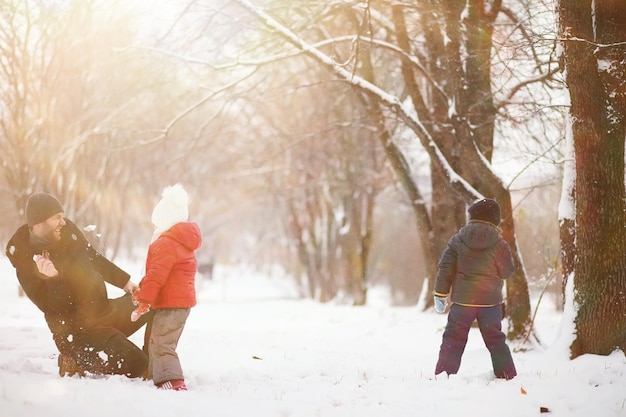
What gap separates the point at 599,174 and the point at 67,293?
506cm

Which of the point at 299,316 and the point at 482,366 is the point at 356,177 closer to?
the point at 299,316

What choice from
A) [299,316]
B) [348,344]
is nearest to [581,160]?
[348,344]

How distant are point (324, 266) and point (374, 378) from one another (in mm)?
18521

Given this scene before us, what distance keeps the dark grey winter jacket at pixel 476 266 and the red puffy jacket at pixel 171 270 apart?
2365 mm

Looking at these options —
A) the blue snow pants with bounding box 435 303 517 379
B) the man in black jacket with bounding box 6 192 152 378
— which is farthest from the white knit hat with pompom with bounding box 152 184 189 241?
the blue snow pants with bounding box 435 303 517 379

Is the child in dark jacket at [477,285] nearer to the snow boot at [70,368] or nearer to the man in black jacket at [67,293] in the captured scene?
the man in black jacket at [67,293]

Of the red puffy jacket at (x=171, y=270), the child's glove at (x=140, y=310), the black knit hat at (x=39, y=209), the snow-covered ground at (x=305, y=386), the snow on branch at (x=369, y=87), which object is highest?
the snow on branch at (x=369, y=87)

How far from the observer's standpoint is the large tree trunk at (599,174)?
5.76 metres

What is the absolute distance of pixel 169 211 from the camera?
16.5 feet

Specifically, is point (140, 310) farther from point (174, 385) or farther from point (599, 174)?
point (599, 174)

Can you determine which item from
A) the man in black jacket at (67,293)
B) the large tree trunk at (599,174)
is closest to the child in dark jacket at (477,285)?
the large tree trunk at (599,174)

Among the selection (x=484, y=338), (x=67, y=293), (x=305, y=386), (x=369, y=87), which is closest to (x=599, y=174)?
(x=484, y=338)

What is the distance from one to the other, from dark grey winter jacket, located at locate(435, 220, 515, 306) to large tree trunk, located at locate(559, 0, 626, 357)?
35.3 inches

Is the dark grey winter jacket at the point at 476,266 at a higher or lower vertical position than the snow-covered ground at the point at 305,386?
higher
